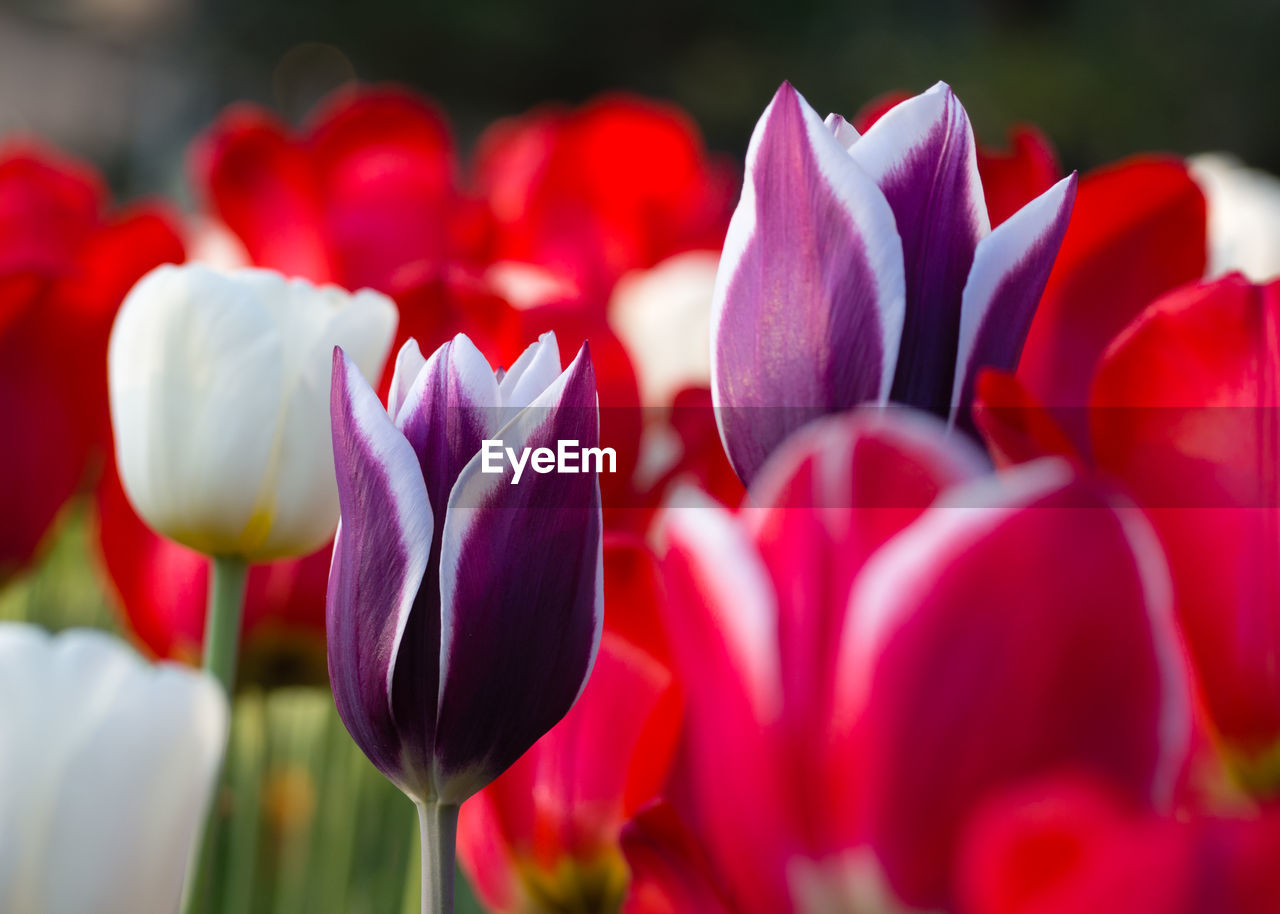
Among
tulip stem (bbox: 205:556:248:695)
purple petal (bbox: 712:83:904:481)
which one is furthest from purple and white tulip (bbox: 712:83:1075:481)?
tulip stem (bbox: 205:556:248:695)

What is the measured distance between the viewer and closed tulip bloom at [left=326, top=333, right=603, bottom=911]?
6.3 inches

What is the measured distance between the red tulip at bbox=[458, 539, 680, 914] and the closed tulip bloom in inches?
0.6

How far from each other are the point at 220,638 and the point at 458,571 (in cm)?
9

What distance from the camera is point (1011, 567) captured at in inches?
4.8

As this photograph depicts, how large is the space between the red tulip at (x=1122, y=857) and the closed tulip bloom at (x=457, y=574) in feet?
0.22

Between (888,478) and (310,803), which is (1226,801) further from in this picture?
(310,803)

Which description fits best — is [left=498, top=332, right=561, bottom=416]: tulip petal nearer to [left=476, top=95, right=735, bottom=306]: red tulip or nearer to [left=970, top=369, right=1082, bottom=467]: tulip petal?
[left=970, top=369, right=1082, bottom=467]: tulip petal

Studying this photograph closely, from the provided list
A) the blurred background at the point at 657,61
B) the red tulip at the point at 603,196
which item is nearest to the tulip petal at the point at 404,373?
the red tulip at the point at 603,196

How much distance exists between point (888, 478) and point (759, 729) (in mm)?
30

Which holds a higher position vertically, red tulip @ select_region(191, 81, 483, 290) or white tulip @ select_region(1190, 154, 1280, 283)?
red tulip @ select_region(191, 81, 483, 290)

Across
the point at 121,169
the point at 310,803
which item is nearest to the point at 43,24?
the point at 121,169

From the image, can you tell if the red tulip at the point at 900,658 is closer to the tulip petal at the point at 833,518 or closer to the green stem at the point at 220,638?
the tulip petal at the point at 833,518

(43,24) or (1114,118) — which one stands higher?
(43,24)

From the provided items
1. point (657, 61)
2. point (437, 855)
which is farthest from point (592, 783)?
point (657, 61)
